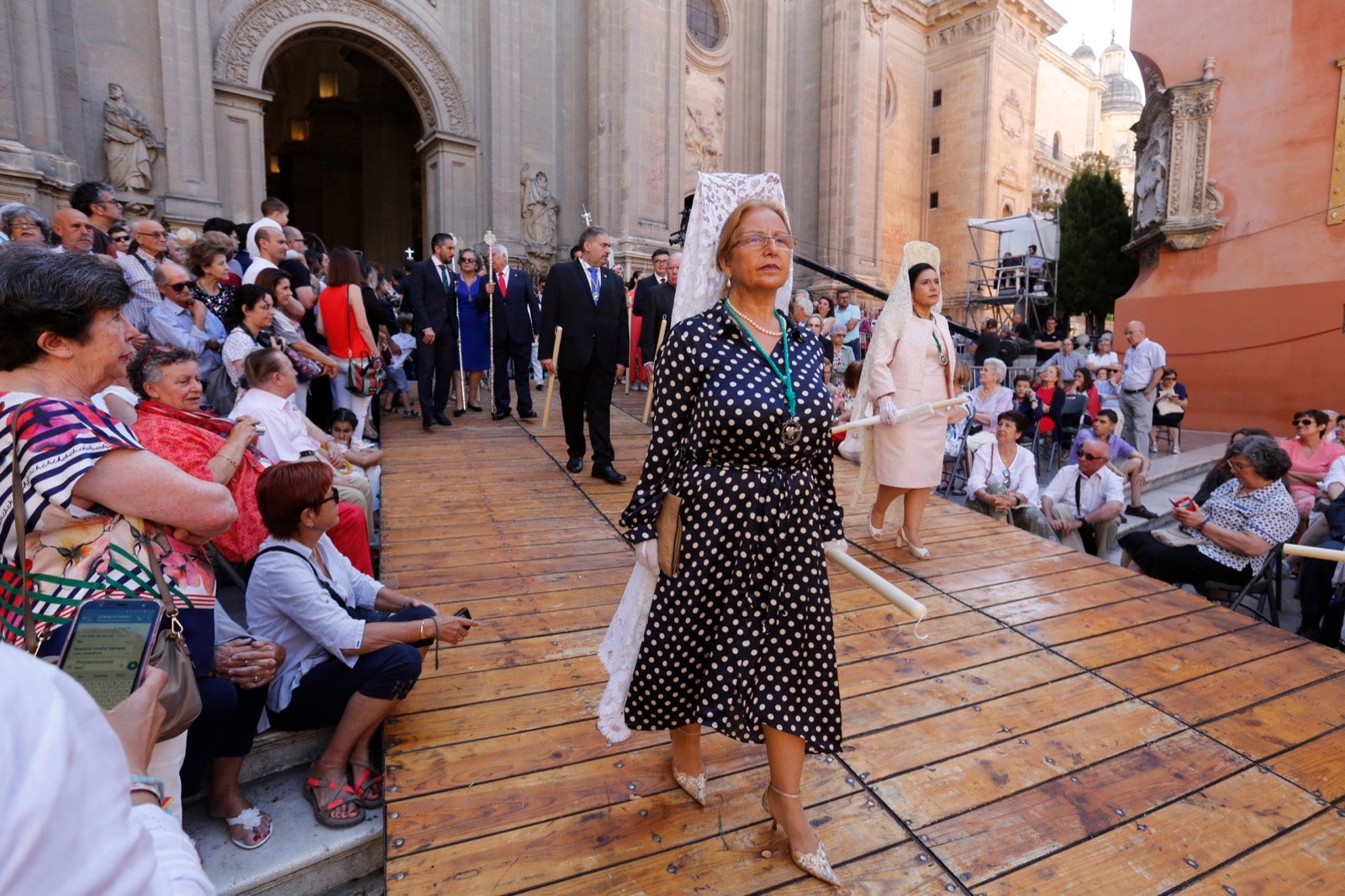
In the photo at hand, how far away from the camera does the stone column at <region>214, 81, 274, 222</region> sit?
11.5 meters

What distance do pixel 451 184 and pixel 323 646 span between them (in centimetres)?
1314

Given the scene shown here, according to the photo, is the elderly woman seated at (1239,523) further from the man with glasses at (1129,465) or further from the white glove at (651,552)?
the white glove at (651,552)

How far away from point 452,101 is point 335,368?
33.3 ft

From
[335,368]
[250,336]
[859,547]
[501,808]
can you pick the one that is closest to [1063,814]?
[501,808]

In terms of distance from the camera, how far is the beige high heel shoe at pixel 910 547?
4.93m

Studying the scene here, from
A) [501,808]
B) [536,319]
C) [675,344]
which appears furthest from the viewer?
[536,319]

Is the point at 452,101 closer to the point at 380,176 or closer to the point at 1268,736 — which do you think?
the point at 380,176

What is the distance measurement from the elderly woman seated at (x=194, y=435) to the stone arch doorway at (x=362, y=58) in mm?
10118

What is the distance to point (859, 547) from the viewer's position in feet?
16.9

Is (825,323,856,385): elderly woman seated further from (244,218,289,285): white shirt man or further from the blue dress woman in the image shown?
(244,218,289,285): white shirt man

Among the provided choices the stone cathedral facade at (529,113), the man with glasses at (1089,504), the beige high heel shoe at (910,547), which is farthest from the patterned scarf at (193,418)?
the stone cathedral facade at (529,113)

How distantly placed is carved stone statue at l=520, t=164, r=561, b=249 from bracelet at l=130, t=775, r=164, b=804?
14.6m

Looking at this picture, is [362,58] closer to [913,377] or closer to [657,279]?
[657,279]

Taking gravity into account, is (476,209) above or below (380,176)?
below
